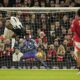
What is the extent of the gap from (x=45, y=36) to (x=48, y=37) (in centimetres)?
12

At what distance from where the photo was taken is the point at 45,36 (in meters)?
15.5

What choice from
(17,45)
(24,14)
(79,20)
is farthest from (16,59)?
(79,20)

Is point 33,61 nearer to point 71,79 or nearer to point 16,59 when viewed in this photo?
point 16,59

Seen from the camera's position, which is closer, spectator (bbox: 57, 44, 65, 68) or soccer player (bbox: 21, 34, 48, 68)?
spectator (bbox: 57, 44, 65, 68)

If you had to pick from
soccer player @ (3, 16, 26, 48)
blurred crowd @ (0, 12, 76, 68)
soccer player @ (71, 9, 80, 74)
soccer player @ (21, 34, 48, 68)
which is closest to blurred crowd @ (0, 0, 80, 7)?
blurred crowd @ (0, 12, 76, 68)

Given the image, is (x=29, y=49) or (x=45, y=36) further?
(x=45, y=36)

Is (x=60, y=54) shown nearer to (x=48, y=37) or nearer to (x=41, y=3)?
(x=48, y=37)

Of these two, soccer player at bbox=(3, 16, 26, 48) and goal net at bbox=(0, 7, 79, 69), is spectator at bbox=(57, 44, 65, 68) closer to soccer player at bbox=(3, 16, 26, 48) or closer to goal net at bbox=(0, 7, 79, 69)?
goal net at bbox=(0, 7, 79, 69)

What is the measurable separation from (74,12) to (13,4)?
3975mm

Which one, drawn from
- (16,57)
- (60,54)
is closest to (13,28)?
(16,57)

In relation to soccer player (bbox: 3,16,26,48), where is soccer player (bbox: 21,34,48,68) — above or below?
below

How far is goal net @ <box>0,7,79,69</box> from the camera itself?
49.9ft

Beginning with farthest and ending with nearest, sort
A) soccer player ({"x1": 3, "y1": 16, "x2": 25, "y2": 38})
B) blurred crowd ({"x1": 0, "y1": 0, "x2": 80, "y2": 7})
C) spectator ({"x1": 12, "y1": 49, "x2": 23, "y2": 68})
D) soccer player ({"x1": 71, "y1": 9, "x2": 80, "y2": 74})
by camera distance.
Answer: blurred crowd ({"x1": 0, "y1": 0, "x2": 80, "y2": 7}) < spectator ({"x1": 12, "y1": 49, "x2": 23, "y2": 68}) < soccer player ({"x1": 3, "y1": 16, "x2": 25, "y2": 38}) < soccer player ({"x1": 71, "y1": 9, "x2": 80, "y2": 74})

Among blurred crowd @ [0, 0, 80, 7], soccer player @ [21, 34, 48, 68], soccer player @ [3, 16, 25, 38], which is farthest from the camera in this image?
blurred crowd @ [0, 0, 80, 7]
